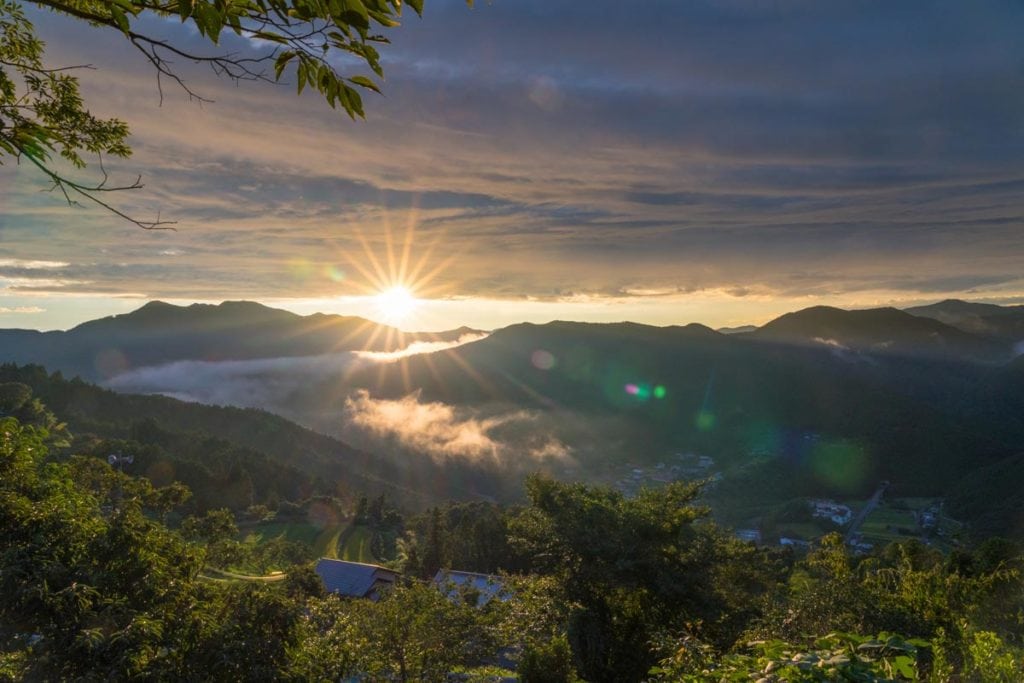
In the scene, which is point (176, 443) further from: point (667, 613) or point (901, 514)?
point (901, 514)

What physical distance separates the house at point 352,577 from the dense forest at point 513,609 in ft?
46.2

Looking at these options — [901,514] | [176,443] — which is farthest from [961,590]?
[901,514]

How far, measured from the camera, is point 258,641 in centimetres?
1012

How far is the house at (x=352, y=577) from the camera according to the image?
40.3 metres

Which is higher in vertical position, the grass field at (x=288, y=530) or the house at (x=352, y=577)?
the house at (x=352, y=577)

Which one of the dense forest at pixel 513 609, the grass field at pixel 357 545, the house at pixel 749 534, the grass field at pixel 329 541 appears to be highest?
the dense forest at pixel 513 609

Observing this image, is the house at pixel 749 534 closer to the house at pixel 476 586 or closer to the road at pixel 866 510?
the road at pixel 866 510

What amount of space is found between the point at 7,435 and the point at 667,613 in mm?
16408

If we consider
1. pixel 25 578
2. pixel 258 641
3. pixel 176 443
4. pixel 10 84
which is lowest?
pixel 176 443

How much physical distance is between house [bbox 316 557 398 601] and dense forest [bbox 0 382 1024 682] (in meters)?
14.1

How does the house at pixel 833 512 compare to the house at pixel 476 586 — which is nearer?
the house at pixel 476 586

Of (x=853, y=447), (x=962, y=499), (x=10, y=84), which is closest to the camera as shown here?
(x=10, y=84)

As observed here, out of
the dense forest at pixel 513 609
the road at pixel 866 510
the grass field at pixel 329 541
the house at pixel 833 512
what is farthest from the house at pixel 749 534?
the dense forest at pixel 513 609

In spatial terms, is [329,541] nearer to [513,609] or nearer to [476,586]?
[476,586]
